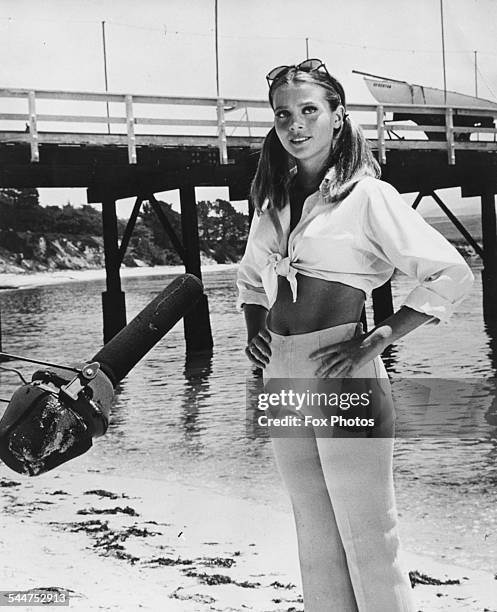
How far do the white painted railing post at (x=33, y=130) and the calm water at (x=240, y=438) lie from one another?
85cm

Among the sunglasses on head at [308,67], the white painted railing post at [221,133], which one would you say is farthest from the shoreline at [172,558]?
the white painted railing post at [221,133]

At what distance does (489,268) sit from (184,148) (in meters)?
1.93

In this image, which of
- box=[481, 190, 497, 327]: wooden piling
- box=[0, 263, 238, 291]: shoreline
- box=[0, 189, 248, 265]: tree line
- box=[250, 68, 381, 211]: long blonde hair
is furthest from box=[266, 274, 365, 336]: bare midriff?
Answer: box=[0, 263, 238, 291]: shoreline

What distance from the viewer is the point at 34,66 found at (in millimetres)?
2309

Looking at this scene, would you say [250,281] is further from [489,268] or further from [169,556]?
[489,268]

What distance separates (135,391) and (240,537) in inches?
101

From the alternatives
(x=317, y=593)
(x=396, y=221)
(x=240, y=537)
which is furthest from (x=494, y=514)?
(x=396, y=221)

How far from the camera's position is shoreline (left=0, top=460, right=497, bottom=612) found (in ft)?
5.65

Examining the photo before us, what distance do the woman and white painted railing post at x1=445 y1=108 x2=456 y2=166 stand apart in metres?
1.33

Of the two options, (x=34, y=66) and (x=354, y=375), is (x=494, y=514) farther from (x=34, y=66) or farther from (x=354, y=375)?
(x=34, y=66)

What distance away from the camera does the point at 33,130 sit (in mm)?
3004

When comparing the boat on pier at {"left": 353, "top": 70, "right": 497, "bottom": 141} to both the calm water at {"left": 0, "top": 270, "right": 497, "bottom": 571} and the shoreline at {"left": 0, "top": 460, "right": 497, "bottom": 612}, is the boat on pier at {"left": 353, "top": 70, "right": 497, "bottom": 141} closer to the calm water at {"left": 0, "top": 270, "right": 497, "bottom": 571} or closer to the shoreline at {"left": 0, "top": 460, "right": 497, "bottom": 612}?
the calm water at {"left": 0, "top": 270, "right": 497, "bottom": 571}

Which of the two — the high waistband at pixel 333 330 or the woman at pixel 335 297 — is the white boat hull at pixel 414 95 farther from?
the high waistband at pixel 333 330

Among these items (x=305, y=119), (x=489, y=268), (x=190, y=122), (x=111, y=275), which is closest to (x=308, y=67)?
(x=305, y=119)
